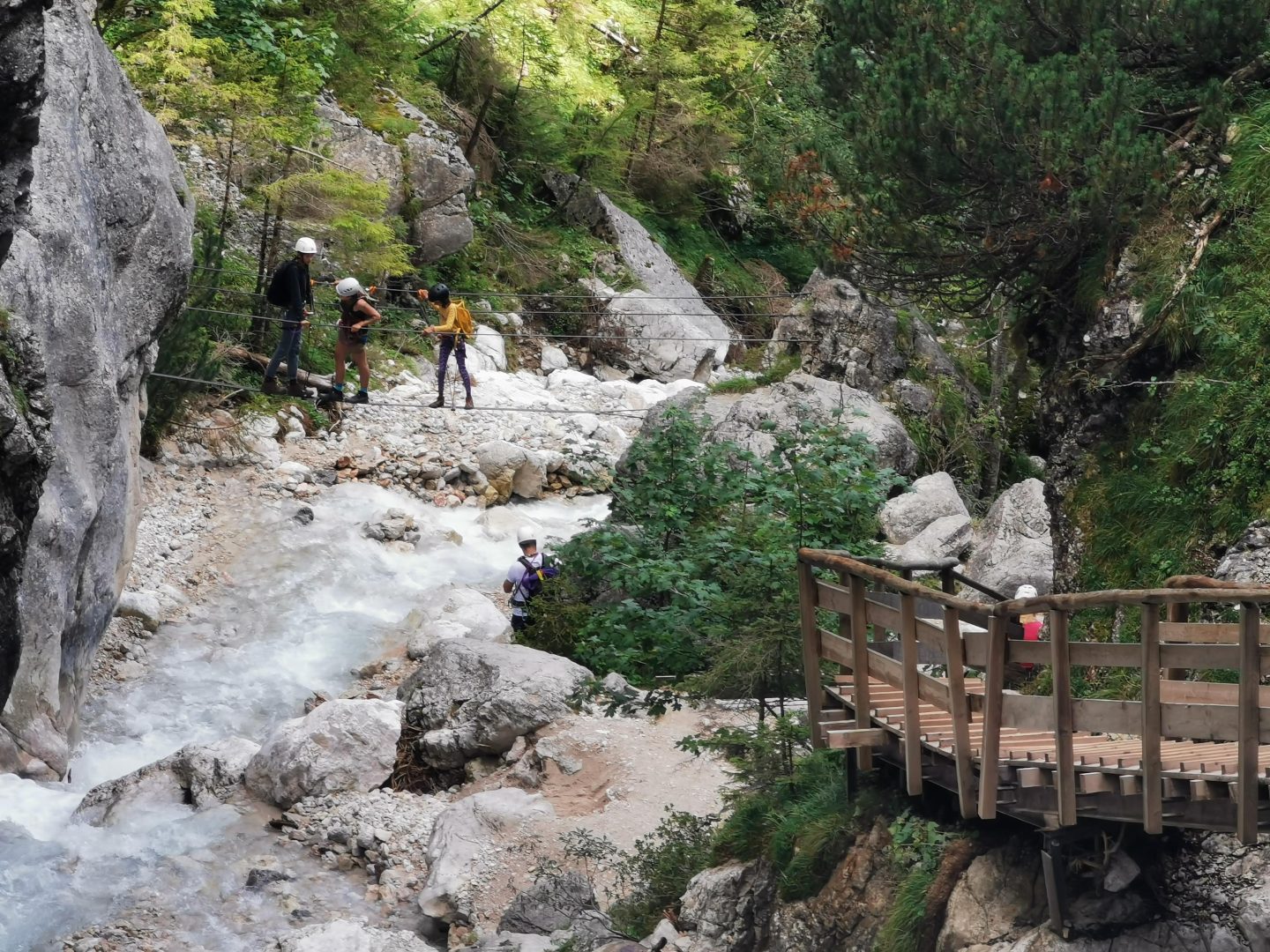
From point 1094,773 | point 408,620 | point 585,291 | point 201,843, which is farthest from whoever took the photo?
point 585,291

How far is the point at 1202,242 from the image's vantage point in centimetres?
1028

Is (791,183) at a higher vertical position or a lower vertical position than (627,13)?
lower

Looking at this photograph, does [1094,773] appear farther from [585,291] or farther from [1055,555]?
[585,291]

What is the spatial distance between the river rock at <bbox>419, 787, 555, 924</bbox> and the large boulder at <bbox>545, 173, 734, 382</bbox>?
1420 cm

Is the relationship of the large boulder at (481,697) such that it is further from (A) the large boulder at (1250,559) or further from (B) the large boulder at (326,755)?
(A) the large boulder at (1250,559)

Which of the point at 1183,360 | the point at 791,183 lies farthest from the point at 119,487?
the point at 1183,360

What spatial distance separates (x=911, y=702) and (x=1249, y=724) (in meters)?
1.56

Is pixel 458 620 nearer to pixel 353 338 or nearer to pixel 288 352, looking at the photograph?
pixel 353 338

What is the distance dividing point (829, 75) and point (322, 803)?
24.4 feet

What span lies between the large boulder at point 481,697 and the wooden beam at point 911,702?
18.5 ft

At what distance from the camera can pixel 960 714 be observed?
617 cm

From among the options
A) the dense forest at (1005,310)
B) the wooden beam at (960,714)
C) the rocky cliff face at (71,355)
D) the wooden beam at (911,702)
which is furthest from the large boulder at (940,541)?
the wooden beam at (960,714)

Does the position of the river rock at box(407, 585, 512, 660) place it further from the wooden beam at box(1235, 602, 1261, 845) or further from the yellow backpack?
the wooden beam at box(1235, 602, 1261, 845)

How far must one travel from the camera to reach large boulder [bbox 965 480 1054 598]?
1484 cm
